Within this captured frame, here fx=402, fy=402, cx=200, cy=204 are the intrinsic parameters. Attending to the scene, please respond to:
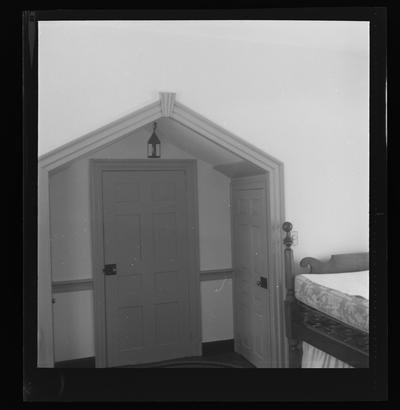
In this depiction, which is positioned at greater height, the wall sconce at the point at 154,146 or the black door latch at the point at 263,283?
the wall sconce at the point at 154,146

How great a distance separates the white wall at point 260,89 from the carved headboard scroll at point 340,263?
3 cm

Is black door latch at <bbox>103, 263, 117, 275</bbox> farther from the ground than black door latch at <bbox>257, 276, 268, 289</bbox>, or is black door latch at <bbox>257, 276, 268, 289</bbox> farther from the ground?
black door latch at <bbox>103, 263, 117, 275</bbox>

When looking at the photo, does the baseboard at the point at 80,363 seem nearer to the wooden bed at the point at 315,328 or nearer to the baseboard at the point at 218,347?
the baseboard at the point at 218,347

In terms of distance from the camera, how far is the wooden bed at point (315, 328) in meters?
1.64

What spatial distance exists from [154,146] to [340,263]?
0.91 metres

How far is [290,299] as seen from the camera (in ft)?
5.50

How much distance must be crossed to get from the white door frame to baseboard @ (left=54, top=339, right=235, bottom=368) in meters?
0.06

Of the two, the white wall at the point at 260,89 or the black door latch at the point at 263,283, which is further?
the black door latch at the point at 263,283

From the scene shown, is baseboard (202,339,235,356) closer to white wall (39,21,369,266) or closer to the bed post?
the bed post

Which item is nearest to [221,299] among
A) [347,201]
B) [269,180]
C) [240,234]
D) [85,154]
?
[240,234]

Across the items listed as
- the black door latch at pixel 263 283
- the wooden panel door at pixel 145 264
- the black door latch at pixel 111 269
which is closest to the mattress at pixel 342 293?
the black door latch at pixel 263 283

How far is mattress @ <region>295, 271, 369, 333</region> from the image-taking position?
1615 millimetres

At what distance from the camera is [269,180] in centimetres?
168

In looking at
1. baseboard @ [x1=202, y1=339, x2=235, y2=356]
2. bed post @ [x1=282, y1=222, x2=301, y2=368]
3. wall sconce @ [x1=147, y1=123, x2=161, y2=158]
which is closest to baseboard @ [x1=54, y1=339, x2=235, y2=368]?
baseboard @ [x1=202, y1=339, x2=235, y2=356]
